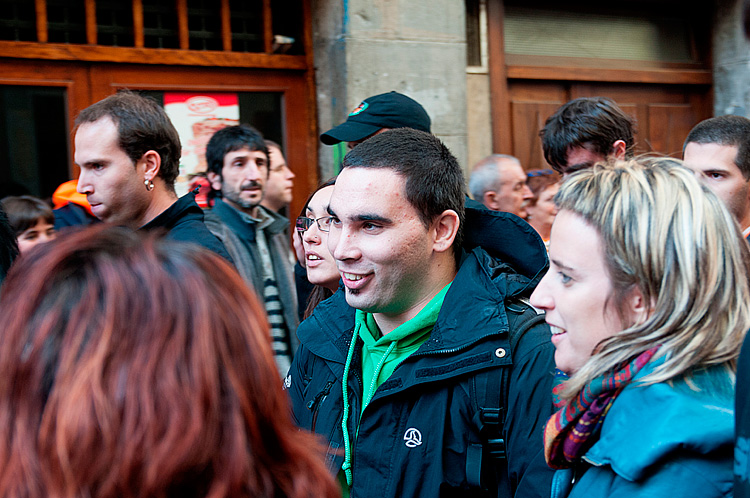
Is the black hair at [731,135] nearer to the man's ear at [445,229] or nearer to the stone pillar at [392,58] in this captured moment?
the man's ear at [445,229]

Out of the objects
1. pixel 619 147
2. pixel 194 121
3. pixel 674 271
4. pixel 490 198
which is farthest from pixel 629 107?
pixel 674 271

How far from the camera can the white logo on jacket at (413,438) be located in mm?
1917

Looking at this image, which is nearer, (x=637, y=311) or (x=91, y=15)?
(x=637, y=311)

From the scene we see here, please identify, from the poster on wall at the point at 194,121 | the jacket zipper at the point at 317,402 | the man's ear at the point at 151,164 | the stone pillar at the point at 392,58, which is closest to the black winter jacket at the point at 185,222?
the man's ear at the point at 151,164

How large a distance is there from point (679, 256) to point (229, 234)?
295cm

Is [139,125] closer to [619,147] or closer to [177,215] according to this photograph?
[177,215]

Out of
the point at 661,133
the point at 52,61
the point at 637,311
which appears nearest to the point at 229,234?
the point at 52,61

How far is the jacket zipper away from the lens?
7.19ft

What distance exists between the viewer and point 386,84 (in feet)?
17.3

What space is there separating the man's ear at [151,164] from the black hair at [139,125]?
1 cm

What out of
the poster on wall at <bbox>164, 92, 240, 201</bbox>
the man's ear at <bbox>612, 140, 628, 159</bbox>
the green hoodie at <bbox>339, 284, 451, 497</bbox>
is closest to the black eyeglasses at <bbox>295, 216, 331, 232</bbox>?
the green hoodie at <bbox>339, 284, 451, 497</bbox>

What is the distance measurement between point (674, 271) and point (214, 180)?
3.37 m

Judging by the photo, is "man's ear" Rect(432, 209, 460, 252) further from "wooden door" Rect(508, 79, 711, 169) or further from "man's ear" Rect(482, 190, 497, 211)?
"wooden door" Rect(508, 79, 711, 169)

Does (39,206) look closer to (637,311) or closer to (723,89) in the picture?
(637,311)
